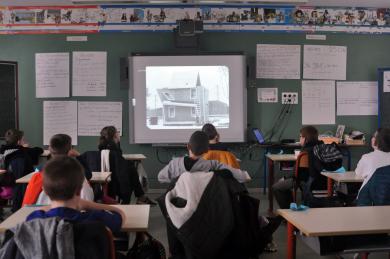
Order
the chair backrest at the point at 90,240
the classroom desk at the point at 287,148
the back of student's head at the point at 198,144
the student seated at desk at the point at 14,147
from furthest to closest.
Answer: the classroom desk at the point at 287,148, the student seated at desk at the point at 14,147, the back of student's head at the point at 198,144, the chair backrest at the point at 90,240

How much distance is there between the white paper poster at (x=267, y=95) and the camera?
6613 millimetres

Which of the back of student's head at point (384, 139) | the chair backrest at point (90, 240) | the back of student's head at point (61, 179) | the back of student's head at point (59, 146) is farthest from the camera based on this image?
the back of student's head at point (384, 139)

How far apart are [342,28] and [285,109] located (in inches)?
63.1

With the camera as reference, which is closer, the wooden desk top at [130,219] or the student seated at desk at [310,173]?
the wooden desk top at [130,219]

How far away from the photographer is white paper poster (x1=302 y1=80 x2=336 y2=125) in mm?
6691

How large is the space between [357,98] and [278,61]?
1.46 metres

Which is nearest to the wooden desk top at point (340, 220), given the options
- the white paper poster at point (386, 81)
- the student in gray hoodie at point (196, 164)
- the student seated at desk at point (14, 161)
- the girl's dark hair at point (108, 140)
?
the student in gray hoodie at point (196, 164)

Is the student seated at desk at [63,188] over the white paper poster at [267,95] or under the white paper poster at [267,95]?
under

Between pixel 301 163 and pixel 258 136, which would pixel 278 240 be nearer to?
pixel 301 163

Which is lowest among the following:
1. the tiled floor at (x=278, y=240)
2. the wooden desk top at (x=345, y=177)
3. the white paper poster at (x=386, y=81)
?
the tiled floor at (x=278, y=240)

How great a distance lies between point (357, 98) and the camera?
6.78 meters

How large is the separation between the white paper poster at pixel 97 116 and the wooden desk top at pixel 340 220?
452 cm

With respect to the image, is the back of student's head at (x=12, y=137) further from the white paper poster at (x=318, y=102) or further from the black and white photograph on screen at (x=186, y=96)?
the white paper poster at (x=318, y=102)

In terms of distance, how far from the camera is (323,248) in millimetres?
2406
